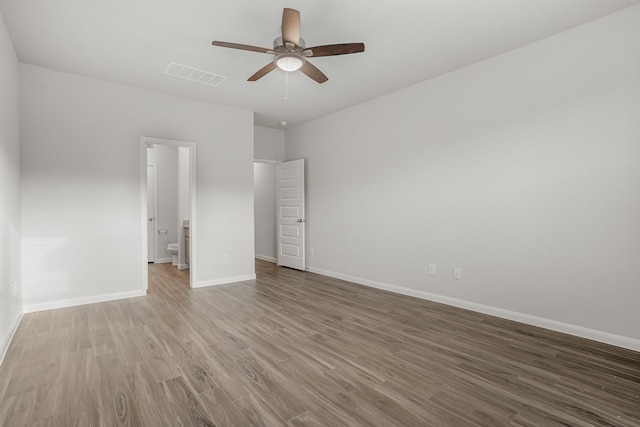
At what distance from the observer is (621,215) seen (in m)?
2.65

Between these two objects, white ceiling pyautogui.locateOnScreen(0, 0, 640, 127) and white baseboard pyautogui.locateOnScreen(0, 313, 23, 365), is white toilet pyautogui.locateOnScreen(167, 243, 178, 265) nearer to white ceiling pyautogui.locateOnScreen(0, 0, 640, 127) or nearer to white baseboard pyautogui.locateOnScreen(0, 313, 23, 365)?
white baseboard pyautogui.locateOnScreen(0, 313, 23, 365)

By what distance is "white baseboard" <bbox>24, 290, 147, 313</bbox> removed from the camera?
139 inches

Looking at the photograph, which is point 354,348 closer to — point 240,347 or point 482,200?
point 240,347

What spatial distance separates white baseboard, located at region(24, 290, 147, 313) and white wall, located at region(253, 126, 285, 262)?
10.4 feet

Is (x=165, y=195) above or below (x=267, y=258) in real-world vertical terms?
above

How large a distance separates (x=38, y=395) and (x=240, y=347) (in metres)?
1.28

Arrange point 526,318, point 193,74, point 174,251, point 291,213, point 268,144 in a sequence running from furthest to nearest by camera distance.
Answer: point 174,251 → point 268,144 → point 291,213 → point 193,74 → point 526,318

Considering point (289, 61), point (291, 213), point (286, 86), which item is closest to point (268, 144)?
point (291, 213)

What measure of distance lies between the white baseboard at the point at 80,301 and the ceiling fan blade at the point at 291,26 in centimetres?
369

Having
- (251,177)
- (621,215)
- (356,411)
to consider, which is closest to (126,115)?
(251,177)

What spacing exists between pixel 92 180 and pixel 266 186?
3.73 m

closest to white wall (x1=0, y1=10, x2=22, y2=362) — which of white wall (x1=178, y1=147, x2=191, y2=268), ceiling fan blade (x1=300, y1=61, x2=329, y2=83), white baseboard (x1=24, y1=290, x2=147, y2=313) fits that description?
white baseboard (x1=24, y1=290, x2=147, y2=313)

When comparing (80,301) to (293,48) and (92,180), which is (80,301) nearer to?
(92,180)

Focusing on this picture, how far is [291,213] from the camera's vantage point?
6.16 metres
